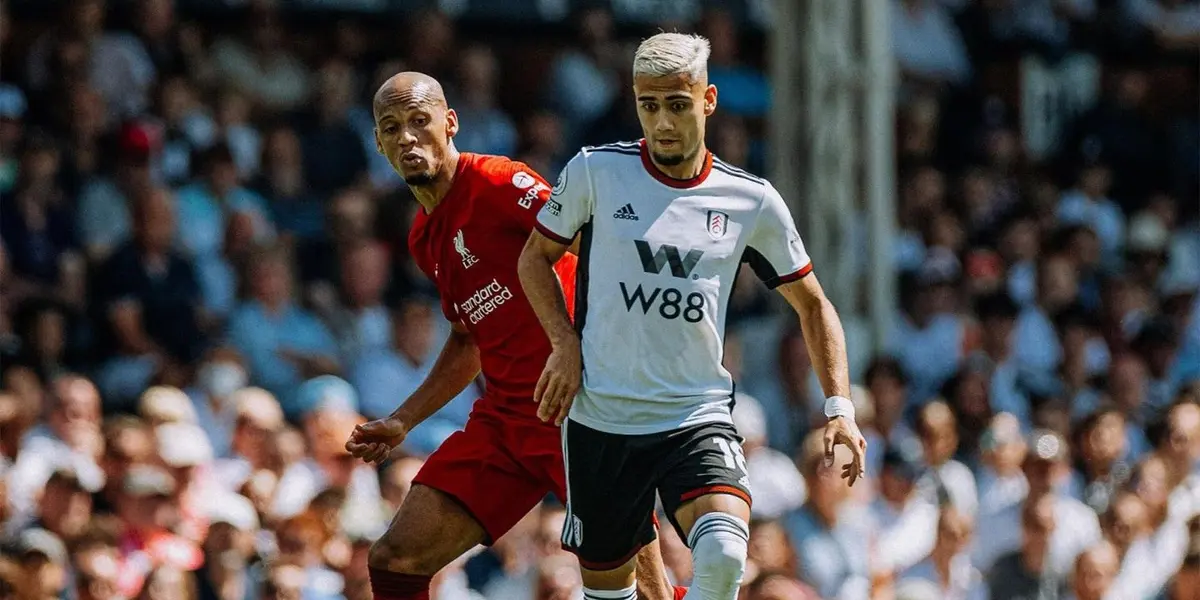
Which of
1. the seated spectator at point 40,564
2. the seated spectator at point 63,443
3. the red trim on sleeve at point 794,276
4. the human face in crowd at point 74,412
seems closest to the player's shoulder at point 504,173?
the red trim on sleeve at point 794,276

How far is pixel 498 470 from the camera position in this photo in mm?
7359

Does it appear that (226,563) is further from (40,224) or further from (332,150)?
(332,150)

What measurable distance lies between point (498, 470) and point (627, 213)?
1182 mm

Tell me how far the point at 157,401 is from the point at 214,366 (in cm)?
71

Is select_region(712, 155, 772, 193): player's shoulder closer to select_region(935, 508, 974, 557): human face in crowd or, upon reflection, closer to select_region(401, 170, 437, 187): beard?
select_region(401, 170, 437, 187): beard

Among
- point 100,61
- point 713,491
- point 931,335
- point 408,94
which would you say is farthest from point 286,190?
point 713,491

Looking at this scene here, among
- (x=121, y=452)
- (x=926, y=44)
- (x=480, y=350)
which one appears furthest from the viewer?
(x=926, y=44)

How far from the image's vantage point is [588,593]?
7086 mm

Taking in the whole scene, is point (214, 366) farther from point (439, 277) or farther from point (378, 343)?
point (439, 277)

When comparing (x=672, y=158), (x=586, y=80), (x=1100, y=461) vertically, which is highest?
(x=672, y=158)

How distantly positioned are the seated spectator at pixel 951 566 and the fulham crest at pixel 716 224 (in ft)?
16.0

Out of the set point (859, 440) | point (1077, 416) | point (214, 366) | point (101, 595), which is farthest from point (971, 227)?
point (859, 440)

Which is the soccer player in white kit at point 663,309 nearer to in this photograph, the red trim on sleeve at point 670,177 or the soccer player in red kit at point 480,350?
the red trim on sleeve at point 670,177

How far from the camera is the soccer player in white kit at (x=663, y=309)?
6680mm
